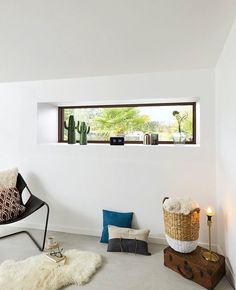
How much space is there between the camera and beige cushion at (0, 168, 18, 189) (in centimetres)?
279

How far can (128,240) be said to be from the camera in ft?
7.97

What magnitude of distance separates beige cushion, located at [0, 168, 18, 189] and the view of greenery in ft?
3.58

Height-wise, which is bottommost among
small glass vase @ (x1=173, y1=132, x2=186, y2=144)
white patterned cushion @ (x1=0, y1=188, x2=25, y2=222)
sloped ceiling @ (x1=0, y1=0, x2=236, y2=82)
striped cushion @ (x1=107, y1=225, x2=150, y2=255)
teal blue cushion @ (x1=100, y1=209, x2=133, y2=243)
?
striped cushion @ (x1=107, y1=225, x2=150, y2=255)

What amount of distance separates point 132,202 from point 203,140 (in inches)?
42.9

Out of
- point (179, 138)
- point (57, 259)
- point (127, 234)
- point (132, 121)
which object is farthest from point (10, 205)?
point (179, 138)

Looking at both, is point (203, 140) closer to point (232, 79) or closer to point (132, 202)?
point (232, 79)

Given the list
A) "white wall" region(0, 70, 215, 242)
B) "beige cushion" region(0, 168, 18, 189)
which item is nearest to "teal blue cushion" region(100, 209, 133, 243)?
"white wall" region(0, 70, 215, 242)

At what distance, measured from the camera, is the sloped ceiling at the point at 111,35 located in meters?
1.80

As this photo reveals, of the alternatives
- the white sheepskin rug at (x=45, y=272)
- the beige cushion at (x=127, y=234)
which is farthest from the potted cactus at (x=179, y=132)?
the white sheepskin rug at (x=45, y=272)

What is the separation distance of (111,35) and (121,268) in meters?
2.17

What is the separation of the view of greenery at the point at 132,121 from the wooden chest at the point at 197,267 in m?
1.45

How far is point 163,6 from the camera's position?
176cm

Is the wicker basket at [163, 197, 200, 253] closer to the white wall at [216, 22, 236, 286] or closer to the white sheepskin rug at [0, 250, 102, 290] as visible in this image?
the white wall at [216, 22, 236, 286]

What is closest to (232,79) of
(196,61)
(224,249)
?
(196,61)
